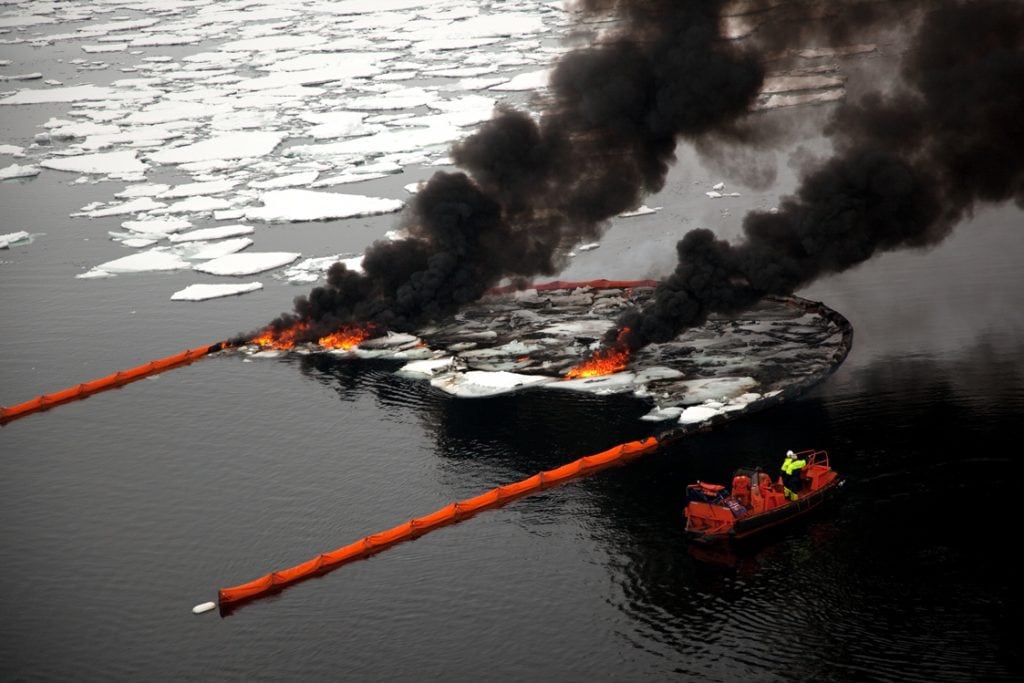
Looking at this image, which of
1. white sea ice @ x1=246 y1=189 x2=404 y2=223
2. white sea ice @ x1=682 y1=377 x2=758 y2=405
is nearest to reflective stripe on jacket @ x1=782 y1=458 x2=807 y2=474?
white sea ice @ x1=682 y1=377 x2=758 y2=405

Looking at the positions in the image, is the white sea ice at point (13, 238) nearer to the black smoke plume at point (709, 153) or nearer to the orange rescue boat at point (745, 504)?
the black smoke plume at point (709, 153)

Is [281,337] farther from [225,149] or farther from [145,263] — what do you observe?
[225,149]

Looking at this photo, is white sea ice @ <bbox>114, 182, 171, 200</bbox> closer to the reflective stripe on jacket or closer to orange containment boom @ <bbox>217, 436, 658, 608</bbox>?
orange containment boom @ <bbox>217, 436, 658, 608</bbox>

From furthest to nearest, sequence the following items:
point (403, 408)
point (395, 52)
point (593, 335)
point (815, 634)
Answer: point (395, 52), point (593, 335), point (403, 408), point (815, 634)

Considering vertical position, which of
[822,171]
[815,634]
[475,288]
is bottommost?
[815,634]

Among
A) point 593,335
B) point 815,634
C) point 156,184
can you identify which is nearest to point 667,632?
point 815,634

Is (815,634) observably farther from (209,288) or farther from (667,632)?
(209,288)
